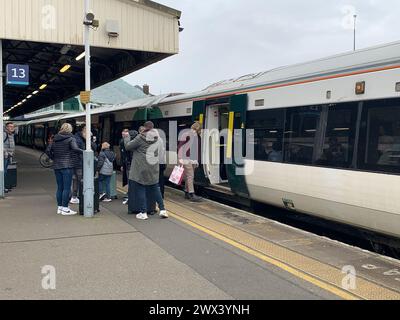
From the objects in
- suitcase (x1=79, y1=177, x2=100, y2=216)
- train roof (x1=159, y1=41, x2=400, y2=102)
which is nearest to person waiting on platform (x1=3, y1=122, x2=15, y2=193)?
suitcase (x1=79, y1=177, x2=100, y2=216)

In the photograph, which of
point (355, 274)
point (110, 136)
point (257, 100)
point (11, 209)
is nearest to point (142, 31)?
point (257, 100)

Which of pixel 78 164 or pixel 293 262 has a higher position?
pixel 78 164

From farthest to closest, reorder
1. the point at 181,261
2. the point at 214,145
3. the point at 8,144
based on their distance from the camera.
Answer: the point at 8,144 < the point at 214,145 < the point at 181,261

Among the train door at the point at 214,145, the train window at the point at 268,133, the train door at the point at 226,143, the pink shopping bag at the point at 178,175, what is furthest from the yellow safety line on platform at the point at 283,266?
the train door at the point at 214,145

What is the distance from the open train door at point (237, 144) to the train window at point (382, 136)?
126 inches

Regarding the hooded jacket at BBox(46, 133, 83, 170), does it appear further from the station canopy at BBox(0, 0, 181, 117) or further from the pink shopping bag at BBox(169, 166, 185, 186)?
the station canopy at BBox(0, 0, 181, 117)

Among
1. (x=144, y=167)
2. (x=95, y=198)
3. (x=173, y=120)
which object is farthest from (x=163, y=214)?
(x=173, y=120)

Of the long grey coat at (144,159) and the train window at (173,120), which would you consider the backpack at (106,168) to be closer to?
the long grey coat at (144,159)

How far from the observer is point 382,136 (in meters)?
6.14

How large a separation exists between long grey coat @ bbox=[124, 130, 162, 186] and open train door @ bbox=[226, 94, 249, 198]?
196cm

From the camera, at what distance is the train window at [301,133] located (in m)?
7.40

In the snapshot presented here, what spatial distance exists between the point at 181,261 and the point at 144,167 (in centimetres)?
291

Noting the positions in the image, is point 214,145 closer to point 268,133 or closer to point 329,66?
point 268,133

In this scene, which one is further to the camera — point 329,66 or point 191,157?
point 191,157
